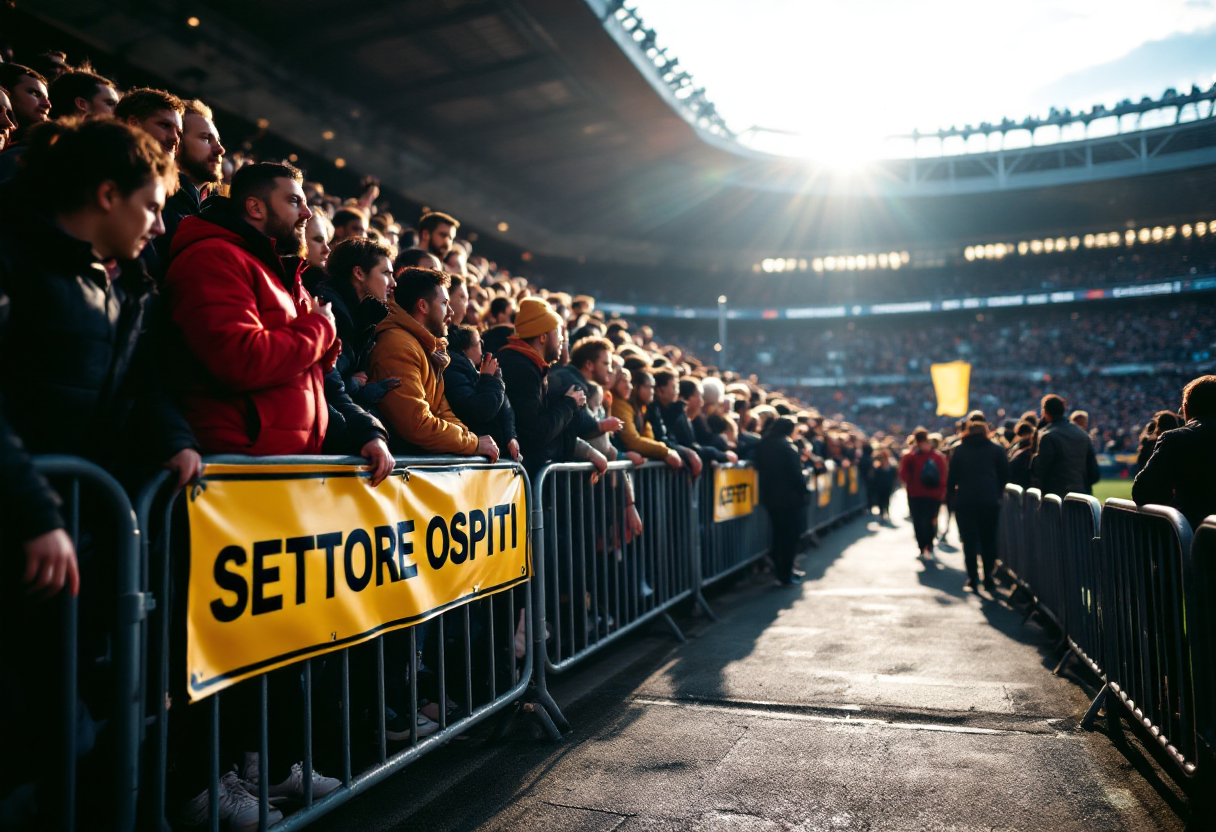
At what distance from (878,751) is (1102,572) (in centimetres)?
179

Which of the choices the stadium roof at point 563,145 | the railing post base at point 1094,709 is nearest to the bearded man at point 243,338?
the railing post base at point 1094,709

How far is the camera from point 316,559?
261cm

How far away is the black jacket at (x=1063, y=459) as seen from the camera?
7.72m

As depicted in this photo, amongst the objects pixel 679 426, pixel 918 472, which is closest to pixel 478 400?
pixel 679 426

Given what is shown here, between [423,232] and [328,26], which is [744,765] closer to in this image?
[423,232]

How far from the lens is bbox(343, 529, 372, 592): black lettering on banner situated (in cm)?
276

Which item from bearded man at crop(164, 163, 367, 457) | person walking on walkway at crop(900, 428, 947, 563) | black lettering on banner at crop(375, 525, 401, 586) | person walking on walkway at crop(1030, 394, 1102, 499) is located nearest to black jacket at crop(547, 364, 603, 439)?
black lettering on banner at crop(375, 525, 401, 586)

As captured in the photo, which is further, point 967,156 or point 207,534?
point 967,156

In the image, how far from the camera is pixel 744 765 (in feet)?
11.2

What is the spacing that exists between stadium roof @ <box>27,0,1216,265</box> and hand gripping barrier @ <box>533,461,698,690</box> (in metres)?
18.0

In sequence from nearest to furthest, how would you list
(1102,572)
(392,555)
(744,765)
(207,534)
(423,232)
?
(207,534)
(392,555)
(744,765)
(1102,572)
(423,232)

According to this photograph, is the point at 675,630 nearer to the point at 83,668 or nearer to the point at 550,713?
the point at 550,713

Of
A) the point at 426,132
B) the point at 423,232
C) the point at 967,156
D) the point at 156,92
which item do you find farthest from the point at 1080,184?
the point at 156,92

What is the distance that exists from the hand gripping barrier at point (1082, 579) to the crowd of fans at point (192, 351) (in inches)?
111
